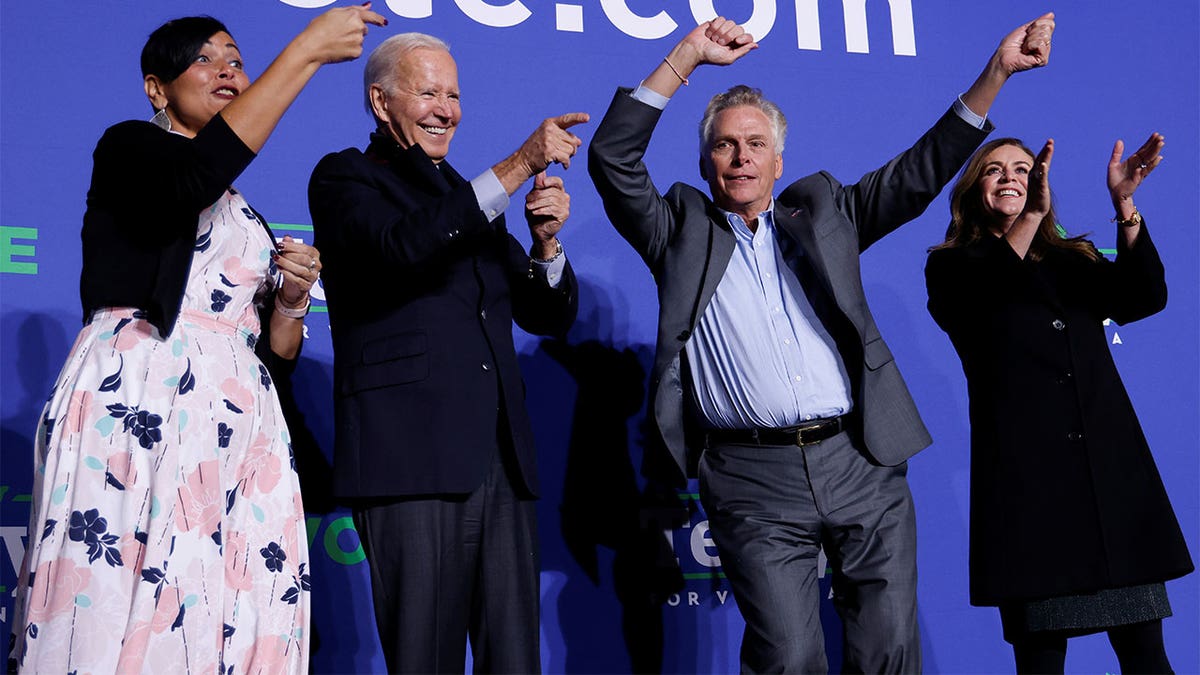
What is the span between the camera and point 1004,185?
2984 mm

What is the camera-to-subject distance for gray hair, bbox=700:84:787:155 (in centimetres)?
267

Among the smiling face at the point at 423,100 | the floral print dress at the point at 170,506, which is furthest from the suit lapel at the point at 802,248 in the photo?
the floral print dress at the point at 170,506

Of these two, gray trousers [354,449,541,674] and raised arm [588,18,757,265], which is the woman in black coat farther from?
gray trousers [354,449,541,674]

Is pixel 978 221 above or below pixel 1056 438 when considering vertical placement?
above

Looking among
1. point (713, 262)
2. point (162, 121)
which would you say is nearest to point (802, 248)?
point (713, 262)

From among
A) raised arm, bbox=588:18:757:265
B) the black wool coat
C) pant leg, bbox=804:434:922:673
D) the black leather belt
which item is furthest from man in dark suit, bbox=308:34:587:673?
the black wool coat

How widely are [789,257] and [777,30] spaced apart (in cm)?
137

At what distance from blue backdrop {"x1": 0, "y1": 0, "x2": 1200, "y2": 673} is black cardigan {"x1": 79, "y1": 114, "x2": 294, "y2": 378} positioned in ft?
3.56

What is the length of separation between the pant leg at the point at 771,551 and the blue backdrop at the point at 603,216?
2.82ft

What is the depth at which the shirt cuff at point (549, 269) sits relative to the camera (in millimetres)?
2537

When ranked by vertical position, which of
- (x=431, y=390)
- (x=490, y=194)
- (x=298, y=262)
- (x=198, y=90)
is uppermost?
(x=198, y=90)

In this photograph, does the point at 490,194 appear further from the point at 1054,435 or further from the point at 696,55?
the point at 1054,435

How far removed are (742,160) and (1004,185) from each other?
769 mm

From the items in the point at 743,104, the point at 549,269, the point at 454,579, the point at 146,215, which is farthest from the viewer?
the point at 743,104
